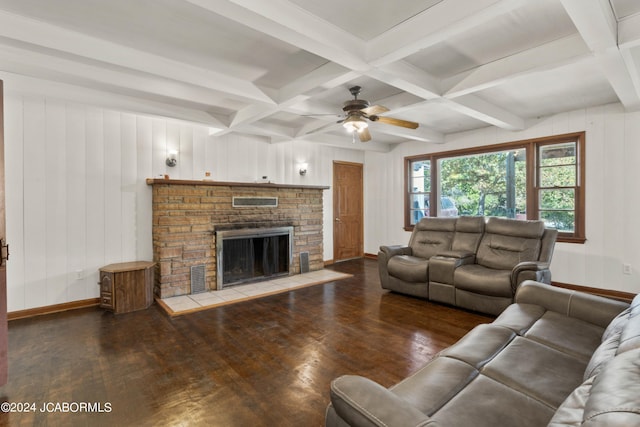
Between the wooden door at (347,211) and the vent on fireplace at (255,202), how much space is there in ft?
5.82

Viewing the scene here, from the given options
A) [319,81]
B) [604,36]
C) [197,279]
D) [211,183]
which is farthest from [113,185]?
[604,36]

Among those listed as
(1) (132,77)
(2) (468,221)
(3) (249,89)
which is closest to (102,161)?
(1) (132,77)

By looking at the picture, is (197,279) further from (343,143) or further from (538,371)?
(538,371)

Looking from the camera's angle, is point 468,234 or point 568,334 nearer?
point 568,334

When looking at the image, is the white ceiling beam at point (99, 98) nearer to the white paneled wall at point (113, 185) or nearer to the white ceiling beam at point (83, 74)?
the white ceiling beam at point (83, 74)

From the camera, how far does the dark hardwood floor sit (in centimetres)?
195

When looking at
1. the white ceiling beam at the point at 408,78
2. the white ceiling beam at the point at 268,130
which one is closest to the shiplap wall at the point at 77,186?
the white ceiling beam at the point at 268,130

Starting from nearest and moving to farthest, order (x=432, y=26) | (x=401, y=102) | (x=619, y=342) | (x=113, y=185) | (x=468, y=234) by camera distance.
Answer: (x=619, y=342) → (x=432, y=26) → (x=401, y=102) → (x=113, y=185) → (x=468, y=234)

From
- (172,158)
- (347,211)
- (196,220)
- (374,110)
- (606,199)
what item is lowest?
(196,220)

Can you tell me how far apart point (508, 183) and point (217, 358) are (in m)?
5.12

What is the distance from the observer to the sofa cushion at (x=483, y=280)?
3352 millimetres

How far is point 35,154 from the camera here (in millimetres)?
3568

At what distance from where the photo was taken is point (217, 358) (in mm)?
2602

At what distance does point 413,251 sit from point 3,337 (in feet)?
14.7
